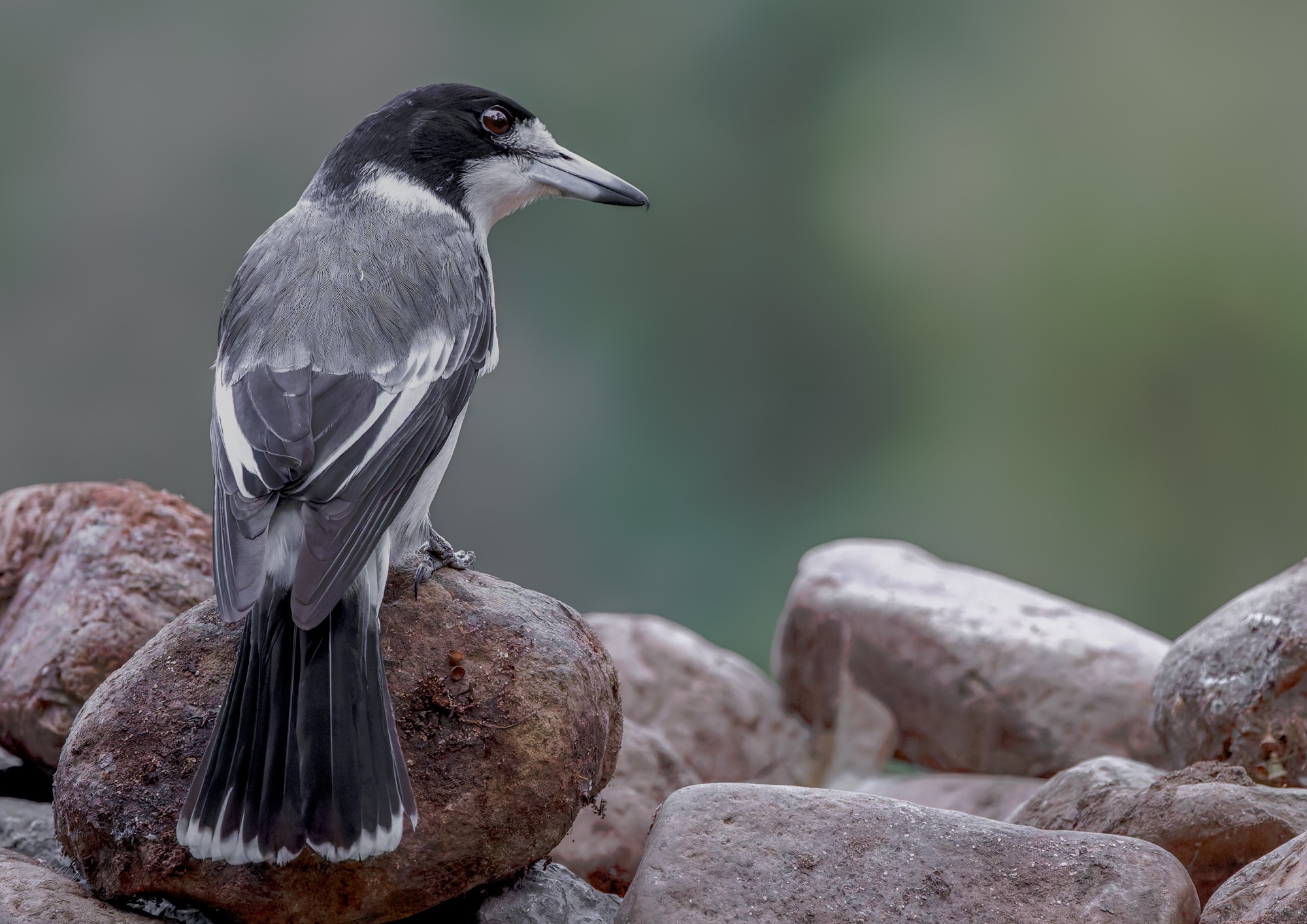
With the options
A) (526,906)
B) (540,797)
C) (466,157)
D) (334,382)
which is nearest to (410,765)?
(540,797)

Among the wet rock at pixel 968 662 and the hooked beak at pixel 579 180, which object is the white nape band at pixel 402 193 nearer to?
the hooked beak at pixel 579 180

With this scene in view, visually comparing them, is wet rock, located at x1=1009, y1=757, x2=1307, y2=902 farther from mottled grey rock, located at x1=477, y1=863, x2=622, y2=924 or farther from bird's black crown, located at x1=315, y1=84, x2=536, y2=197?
bird's black crown, located at x1=315, y1=84, x2=536, y2=197

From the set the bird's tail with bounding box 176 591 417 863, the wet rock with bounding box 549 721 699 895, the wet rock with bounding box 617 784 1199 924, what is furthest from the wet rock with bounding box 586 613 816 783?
the bird's tail with bounding box 176 591 417 863

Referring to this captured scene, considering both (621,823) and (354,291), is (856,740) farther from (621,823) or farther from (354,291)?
(354,291)

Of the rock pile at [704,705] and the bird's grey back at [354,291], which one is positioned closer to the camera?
the bird's grey back at [354,291]

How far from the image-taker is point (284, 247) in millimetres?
2748

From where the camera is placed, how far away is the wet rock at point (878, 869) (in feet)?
6.55

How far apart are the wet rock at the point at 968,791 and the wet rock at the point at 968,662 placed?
155 mm

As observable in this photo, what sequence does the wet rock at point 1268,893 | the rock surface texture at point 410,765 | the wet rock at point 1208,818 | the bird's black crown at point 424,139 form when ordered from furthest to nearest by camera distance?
the bird's black crown at point 424,139, the wet rock at point 1208,818, the rock surface texture at point 410,765, the wet rock at point 1268,893

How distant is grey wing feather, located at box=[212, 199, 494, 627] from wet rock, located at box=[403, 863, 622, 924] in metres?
0.73

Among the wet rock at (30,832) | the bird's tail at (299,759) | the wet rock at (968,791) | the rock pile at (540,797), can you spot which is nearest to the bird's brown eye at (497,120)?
the rock pile at (540,797)

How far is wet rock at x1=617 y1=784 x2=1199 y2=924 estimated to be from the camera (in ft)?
6.55

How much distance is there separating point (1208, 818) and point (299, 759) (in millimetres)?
1611

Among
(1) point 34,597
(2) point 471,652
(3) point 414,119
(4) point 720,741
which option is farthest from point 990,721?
(1) point 34,597
